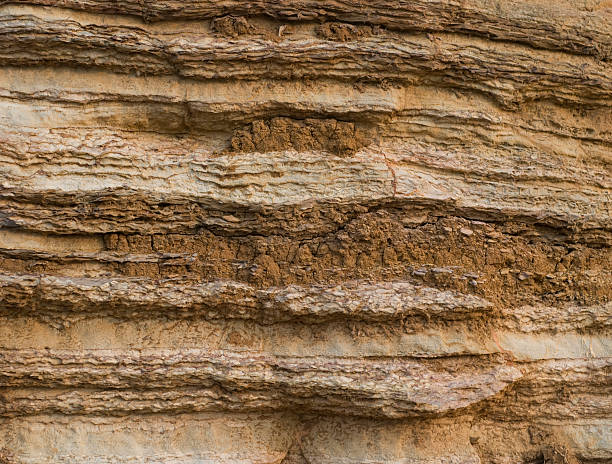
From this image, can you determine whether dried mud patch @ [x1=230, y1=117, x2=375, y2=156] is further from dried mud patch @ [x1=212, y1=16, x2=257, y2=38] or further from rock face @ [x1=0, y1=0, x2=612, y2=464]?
dried mud patch @ [x1=212, y1=16, x2=257, y2=38]

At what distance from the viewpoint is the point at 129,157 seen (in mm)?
4102

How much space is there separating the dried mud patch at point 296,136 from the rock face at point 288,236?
13mm

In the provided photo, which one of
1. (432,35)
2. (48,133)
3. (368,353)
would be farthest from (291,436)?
(432,35)

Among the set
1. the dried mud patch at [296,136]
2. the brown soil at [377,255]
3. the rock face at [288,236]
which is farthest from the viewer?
the dried mud patch at [296,136]

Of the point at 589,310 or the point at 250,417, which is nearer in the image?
the point at 250,417

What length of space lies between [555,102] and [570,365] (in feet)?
6.03

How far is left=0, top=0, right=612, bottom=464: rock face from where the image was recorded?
401cm

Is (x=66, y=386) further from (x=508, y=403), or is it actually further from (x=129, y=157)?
(x=508, y=403)

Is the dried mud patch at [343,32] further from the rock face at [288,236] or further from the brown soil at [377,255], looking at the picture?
the brown soil at [377,255]

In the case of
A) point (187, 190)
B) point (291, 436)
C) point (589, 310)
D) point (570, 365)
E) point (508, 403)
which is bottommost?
point (291, 436)

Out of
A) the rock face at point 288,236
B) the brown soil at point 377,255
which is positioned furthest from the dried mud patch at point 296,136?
the brown soil at point 377,255

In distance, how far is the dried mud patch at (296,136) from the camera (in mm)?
4266

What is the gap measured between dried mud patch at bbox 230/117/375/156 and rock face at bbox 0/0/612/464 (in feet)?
0.04

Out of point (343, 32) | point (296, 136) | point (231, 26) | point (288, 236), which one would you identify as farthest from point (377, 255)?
point (231, 26)
